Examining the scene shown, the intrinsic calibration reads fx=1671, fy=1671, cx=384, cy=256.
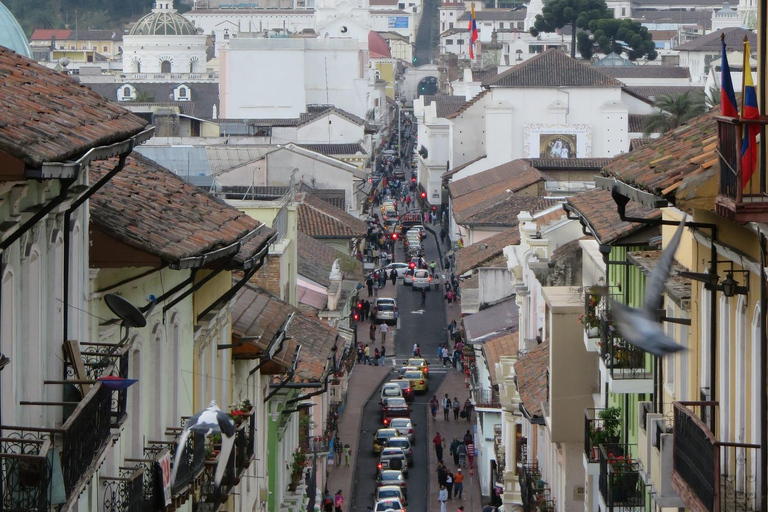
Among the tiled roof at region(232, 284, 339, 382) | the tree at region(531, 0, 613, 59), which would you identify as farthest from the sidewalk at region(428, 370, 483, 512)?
the tree at region(531, 0, 613, 59)

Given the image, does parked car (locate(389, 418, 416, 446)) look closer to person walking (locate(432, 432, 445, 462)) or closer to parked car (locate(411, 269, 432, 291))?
person walking (locate(432, 432, 445, 462))

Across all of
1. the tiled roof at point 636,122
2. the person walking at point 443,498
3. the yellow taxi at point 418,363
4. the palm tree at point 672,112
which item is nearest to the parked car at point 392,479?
the person walking at point 443,498

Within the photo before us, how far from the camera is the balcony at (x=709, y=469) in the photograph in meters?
12.3

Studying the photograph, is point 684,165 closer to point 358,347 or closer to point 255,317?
point 255,317

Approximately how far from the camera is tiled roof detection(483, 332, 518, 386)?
3994 centimetres

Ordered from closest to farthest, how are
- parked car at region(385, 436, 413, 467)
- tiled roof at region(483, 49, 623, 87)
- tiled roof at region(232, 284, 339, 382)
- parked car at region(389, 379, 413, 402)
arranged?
tiled roof at region(232, 284, 339, 382), parked car at region(385, 436, 413, 467), parked car at region(389, 379, 413, 402), tiled roof at region(483, 49, 623, 87)

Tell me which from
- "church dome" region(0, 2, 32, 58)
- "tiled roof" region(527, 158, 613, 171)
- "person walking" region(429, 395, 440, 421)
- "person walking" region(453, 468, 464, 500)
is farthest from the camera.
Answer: "tiled roof" region(527, 158, 613, 171)

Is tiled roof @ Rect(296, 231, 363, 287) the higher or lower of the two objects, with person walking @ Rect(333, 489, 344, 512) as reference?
higher

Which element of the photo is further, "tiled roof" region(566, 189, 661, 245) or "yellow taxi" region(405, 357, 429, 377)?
"yellow taxi" region(405, 357, 429, 377)

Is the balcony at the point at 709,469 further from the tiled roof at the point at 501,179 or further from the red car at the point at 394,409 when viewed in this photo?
the tiled roof at the point at 501,179

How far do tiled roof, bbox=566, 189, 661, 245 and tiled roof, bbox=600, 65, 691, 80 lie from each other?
9577 cm

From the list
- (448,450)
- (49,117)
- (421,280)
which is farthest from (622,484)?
(421,280)

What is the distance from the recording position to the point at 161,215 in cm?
1566

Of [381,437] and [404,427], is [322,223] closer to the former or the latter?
[404,427]
